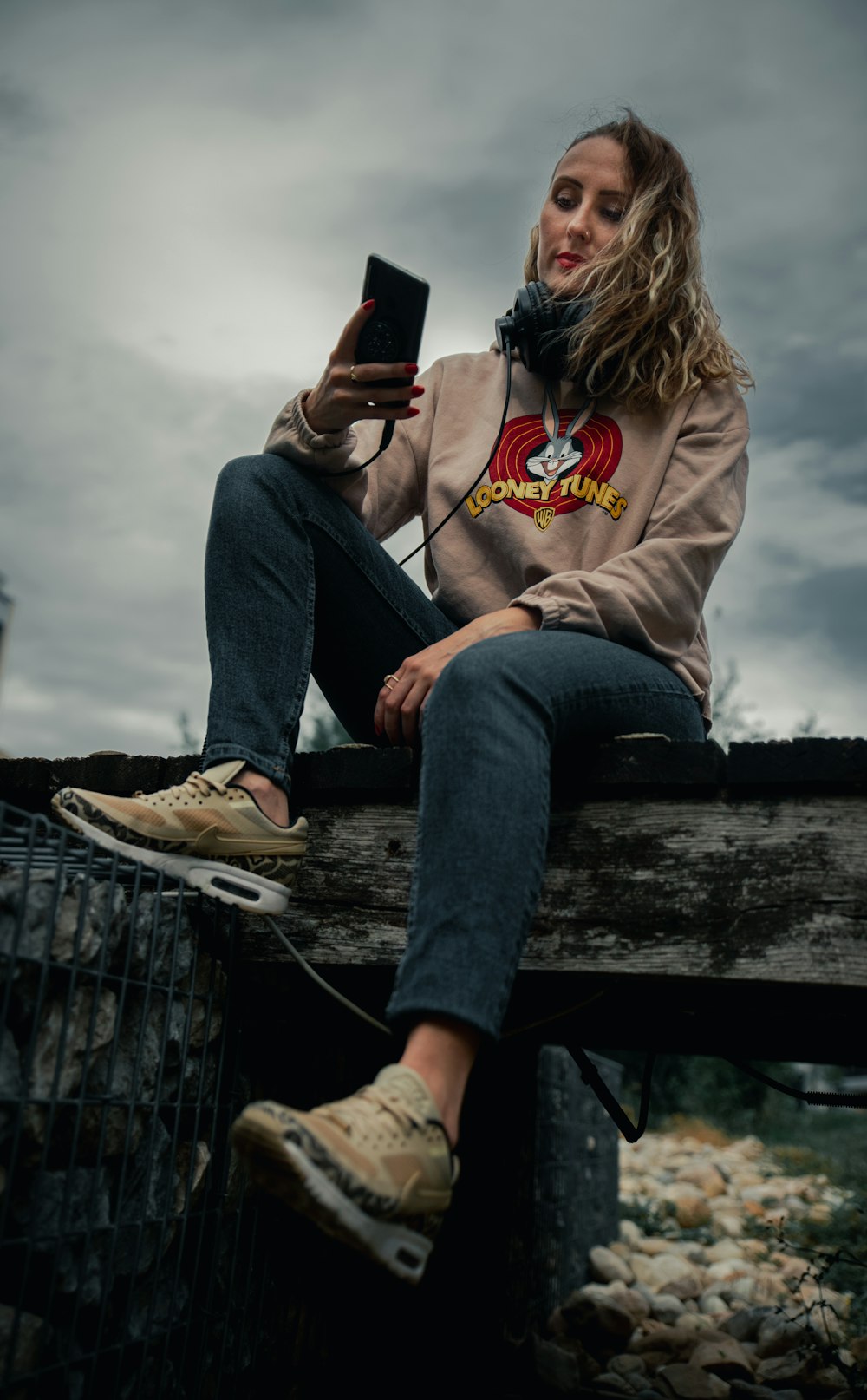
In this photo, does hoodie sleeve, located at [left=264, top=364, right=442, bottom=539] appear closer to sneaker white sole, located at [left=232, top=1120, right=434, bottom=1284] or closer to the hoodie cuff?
the hoodie cuff

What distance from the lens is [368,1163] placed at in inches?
45.3

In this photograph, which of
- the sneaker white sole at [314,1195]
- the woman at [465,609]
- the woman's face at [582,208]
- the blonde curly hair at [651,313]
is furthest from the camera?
the woman's face at [582,208]

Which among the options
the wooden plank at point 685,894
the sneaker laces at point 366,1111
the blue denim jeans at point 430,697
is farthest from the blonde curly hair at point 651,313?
the sneaker laces at point 366,1111

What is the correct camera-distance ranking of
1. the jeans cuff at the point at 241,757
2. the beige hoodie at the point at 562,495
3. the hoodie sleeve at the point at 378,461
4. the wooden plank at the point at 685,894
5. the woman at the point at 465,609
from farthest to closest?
the hoodie sleeve at the point at 378,461, the beige hoodie at the point at 562,495, the jeans cuff at the point at 241,757, the wooden plank at the point at 685,894, the woman at the point at 465,609

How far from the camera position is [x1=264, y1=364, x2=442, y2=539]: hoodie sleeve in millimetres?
2066

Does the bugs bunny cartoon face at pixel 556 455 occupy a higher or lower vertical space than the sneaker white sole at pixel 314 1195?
higher

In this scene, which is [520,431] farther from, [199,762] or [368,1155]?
[368,1155]

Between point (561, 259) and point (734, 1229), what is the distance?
17.4 ft

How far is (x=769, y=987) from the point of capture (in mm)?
1665

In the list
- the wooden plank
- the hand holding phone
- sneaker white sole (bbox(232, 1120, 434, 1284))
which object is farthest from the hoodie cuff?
sneaker white sole (bbox(232, 1120, 434, 1284))

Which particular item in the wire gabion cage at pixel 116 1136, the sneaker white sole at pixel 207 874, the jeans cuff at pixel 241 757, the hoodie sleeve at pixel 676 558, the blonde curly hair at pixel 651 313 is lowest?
the wire gabion cage at pixel 116 1136

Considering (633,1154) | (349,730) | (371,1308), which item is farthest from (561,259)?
(633,1154)

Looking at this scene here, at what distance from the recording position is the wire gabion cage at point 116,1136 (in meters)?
1.36

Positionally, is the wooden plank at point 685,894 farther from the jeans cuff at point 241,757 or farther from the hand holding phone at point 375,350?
the hand holding phone at point 375,350
